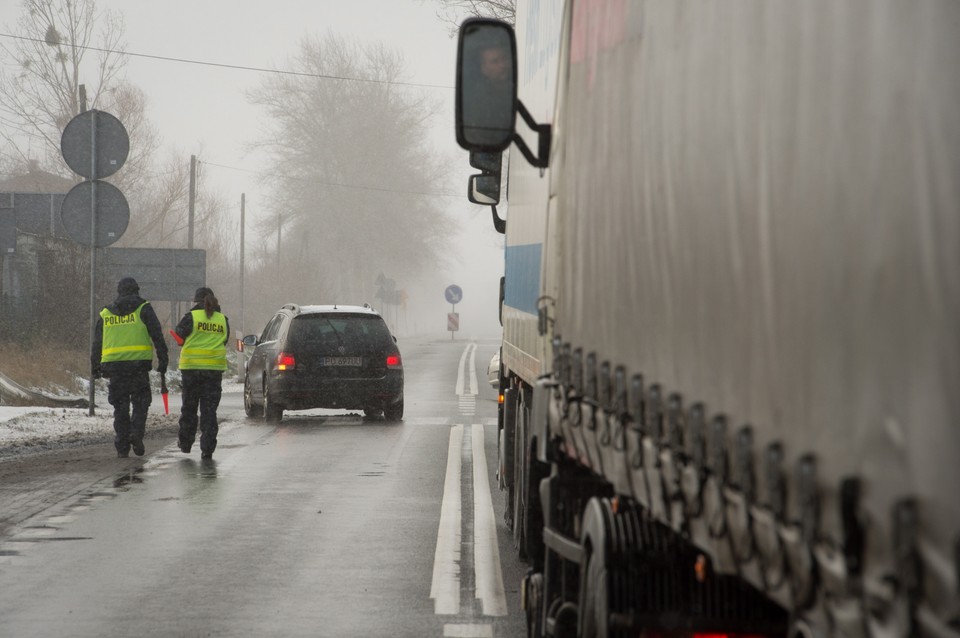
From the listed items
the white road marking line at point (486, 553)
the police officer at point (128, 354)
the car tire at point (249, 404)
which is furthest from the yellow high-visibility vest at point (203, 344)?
the car tire at point (249, 404)

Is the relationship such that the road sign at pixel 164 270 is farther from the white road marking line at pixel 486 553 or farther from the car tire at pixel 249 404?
the white road marking line at pixel 486 553

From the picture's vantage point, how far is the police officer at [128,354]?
583 inches

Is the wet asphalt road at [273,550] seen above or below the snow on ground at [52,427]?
above

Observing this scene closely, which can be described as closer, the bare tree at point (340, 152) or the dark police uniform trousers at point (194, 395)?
the dark police uniform trousers at point (194, 395)

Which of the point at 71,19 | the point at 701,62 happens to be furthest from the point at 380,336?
the point at 71,19

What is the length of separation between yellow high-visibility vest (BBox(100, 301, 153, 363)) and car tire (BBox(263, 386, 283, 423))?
196 inches

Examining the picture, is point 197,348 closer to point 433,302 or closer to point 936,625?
point 936,625

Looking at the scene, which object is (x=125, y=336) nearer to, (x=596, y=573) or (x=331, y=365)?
(x=331, y=365)

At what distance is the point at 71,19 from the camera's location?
148 ft

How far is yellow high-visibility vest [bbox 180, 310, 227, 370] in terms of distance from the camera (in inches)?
600

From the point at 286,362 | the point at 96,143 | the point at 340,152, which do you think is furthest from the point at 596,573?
the point at 340,152

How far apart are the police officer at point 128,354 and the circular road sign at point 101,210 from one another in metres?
3.62

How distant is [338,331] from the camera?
20.2 metres

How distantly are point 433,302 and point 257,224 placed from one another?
4142 cm
